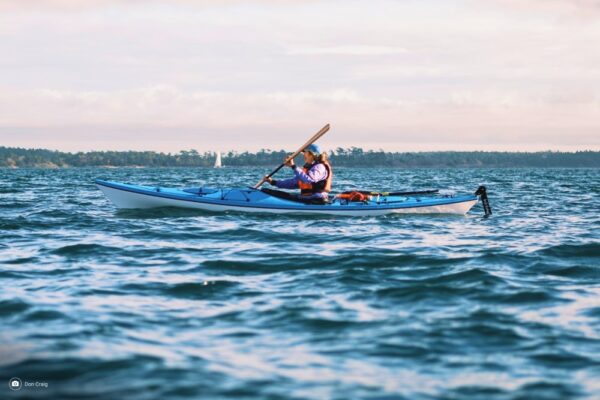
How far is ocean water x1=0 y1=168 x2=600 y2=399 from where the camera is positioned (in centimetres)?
534

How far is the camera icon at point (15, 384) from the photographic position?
5098 mm

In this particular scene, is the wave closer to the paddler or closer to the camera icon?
the camera icon

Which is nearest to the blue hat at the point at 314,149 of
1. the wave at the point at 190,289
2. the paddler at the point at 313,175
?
the paddler at the point at 313,175

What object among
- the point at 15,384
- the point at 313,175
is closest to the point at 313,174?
the point at 313,175

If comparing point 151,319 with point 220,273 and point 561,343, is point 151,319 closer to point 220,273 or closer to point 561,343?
point 220,273

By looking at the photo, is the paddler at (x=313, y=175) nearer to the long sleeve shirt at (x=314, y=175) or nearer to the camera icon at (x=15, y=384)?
the long sleeve shirt at (x=314, y=175)

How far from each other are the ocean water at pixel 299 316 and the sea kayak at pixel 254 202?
3.32 meters

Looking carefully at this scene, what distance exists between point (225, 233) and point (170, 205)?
3812mm

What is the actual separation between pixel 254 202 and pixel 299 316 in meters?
10.2

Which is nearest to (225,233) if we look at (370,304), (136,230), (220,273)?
(136,230)

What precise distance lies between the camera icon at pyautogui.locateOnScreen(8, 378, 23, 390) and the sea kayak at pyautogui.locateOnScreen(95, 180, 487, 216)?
12.0m

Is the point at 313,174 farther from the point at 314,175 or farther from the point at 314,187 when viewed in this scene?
the point at 314,187

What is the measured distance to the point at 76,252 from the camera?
11.5 metres

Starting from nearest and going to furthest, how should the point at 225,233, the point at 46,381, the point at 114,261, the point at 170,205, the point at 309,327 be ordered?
the point at 46,381, the point at 309,327, the point at 114,261, the point at 225,233, the point at 170,205
